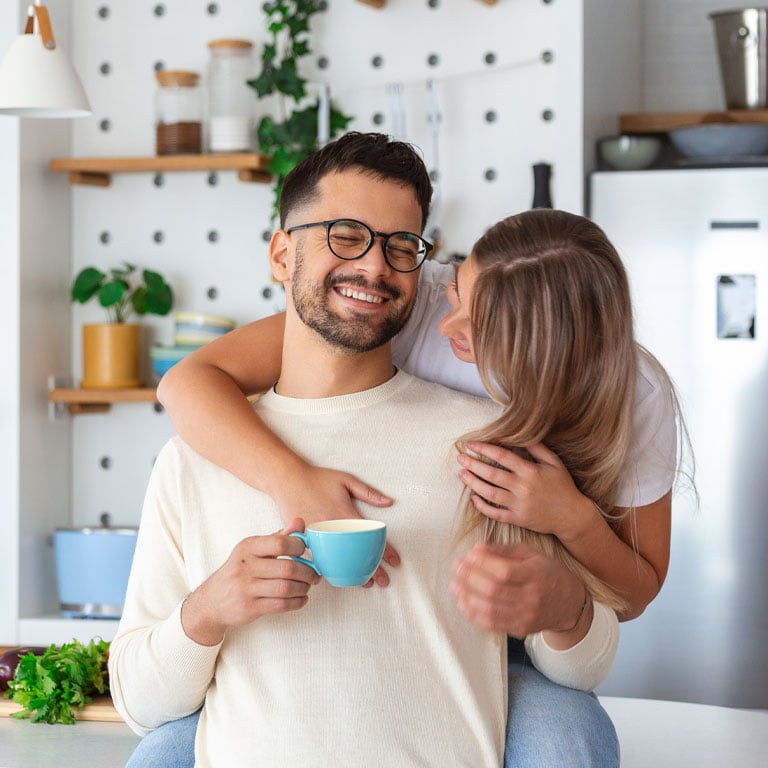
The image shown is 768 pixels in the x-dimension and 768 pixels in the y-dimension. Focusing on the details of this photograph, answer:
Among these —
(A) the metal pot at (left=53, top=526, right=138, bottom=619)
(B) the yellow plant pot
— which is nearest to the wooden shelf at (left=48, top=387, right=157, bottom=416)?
(B) the yellow plant pot

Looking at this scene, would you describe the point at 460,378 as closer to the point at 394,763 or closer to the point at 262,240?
the point at 394,763

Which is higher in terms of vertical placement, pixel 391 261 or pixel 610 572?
pixel 391 261

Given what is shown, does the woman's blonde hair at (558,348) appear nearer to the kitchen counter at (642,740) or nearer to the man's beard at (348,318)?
the man's beard at (348,318)

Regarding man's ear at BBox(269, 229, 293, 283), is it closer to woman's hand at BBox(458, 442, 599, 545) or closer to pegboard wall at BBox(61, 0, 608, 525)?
woman's hand at BBox(458, 442, 599, 545)

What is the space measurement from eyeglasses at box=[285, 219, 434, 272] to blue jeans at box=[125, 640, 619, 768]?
543 millimetres

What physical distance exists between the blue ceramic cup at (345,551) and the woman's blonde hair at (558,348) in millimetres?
221

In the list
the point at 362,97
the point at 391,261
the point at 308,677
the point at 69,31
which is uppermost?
the point at 69,31

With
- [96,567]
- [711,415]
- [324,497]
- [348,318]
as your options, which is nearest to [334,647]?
[324,497]

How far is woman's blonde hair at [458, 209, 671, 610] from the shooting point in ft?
4.49

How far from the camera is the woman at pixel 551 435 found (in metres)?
1.37

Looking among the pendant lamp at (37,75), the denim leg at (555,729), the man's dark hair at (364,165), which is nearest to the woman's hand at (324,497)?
the denim leg at (555,729)

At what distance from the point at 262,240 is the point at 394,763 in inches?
81.5

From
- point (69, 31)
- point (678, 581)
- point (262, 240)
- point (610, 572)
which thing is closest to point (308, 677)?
point (610, 572)

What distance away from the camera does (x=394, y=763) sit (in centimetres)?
134
